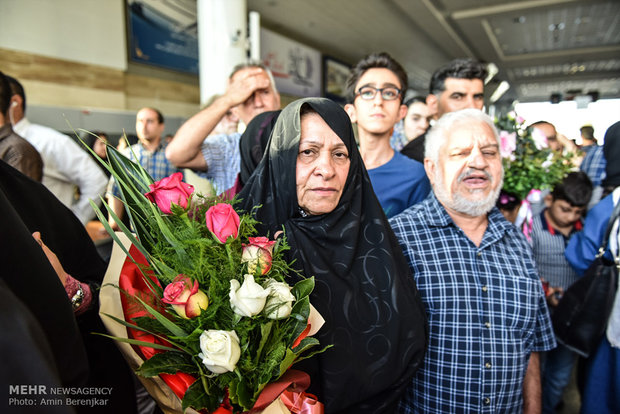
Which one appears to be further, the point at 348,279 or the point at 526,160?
the point at 526,160

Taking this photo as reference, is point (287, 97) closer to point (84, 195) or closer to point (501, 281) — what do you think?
point (84, 195)

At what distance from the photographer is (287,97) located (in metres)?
10.6

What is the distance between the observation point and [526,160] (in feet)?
6.46

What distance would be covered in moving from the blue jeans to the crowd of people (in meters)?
0.63

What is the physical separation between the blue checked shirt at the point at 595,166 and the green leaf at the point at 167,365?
3.58 m

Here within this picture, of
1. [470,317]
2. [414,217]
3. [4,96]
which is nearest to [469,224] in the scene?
[414,217]

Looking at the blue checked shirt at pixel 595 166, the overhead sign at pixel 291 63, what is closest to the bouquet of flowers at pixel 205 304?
the blue checked shirt at pixel 595 166

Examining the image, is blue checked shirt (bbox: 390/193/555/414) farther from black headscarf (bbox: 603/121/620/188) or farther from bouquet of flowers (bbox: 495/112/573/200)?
black headscarf (bbox: 603/121/620/188)

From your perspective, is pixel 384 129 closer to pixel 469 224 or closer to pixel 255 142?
pixel 469 224

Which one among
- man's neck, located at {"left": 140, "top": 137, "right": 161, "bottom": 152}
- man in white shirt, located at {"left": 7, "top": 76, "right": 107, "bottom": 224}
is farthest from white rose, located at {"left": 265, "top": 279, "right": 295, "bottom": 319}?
man's neck, located at {"left": 140, "top": 137, "right": 161, "bottom": 152}

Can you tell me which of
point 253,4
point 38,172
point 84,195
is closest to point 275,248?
point 38,172

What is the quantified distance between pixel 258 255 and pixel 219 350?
0.20 meters

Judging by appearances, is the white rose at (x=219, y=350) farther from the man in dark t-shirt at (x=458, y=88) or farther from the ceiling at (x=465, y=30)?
the ceiling at (x=465, y=30)

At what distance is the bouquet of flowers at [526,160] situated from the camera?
193cm
